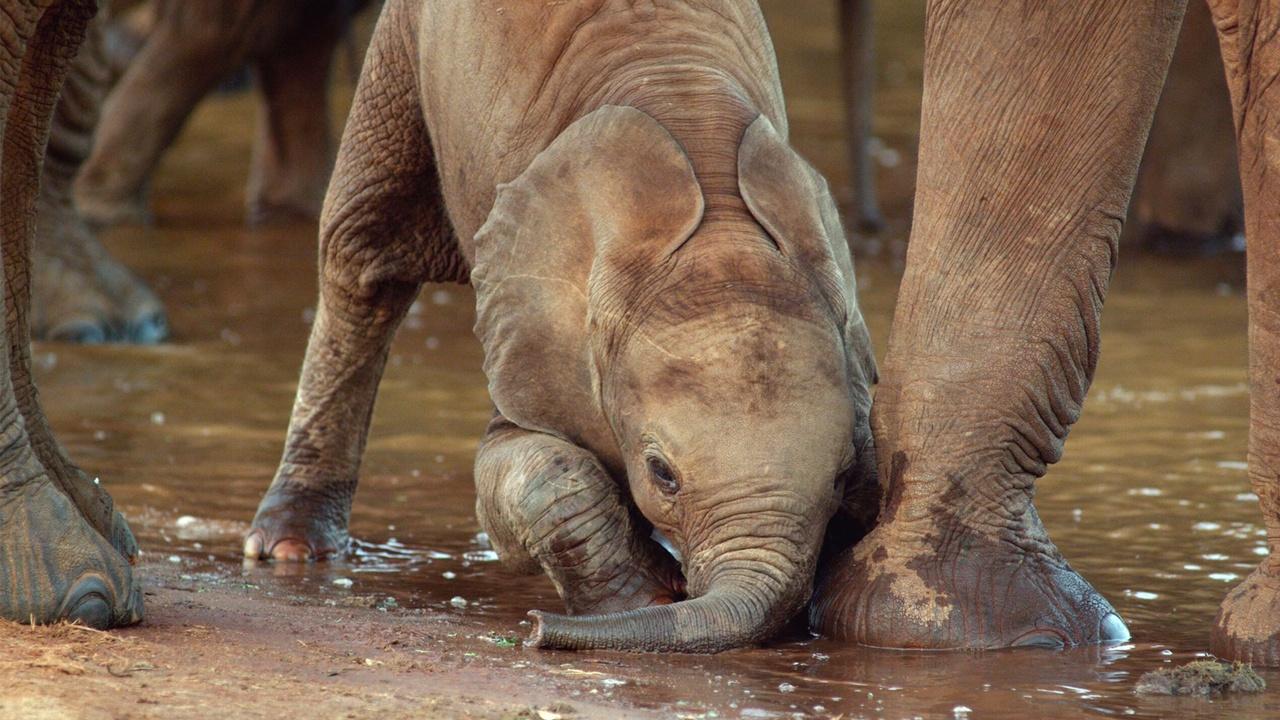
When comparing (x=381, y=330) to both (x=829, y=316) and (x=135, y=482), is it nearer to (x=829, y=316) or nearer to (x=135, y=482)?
(x=135, y=482)

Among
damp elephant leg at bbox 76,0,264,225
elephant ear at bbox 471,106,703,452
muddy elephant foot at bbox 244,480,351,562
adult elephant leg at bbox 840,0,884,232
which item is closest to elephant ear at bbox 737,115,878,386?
elephant ear at bbox 471,106,703,452

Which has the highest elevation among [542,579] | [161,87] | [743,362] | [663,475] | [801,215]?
[161,87]

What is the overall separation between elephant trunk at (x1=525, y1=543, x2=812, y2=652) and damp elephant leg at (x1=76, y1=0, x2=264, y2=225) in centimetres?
763

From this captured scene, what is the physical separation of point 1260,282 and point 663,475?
41.4 inches

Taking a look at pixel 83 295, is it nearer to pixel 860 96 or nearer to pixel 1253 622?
pixel 860 96

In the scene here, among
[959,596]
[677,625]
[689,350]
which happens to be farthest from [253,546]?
[959,596]

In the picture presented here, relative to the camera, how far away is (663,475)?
12.8 feet

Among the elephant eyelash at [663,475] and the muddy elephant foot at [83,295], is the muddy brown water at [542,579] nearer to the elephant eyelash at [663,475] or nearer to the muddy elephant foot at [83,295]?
the muddy elephant foot at [83,295]

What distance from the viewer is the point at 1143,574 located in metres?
4.60

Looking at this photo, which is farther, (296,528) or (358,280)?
(358,280)

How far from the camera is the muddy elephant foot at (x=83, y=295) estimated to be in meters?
7.95

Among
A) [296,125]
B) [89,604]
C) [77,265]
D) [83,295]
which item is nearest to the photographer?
[89,604]

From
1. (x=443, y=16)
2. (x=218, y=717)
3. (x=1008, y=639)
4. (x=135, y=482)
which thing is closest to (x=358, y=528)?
(x=135, y=482)

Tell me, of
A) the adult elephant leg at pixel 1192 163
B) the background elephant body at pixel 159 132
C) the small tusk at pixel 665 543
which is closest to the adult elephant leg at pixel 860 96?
the adult elephant leg at pixel 1192 163
